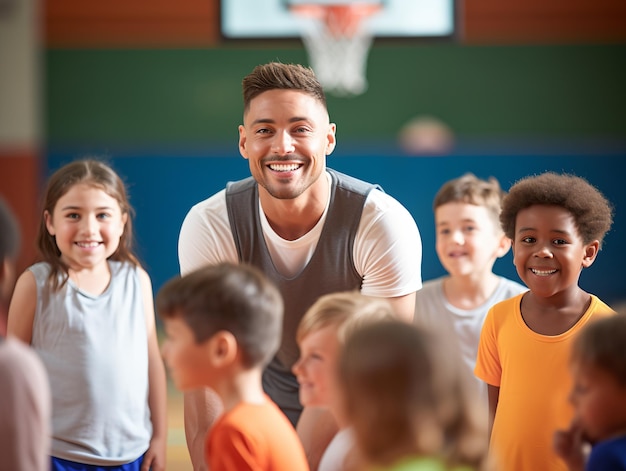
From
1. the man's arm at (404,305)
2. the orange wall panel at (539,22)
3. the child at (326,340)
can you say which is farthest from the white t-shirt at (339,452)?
the orange wall panel at (539,22)

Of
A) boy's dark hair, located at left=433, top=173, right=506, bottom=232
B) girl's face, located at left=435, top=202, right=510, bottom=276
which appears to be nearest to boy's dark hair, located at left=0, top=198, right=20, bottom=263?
girl's face, located at left=435, top=202, right=510, bottom=276

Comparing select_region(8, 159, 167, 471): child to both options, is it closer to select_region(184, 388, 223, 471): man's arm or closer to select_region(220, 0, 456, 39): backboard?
select_region(184, 388, 223, 471): man's arm

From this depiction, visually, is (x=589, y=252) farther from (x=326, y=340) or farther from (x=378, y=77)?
(x=378, y=77)

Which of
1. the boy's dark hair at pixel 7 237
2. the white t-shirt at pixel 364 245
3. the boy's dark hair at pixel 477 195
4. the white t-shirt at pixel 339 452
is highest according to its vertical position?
the boy's dark hair at pixel 477 195

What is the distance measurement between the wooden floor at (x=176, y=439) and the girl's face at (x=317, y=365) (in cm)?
193

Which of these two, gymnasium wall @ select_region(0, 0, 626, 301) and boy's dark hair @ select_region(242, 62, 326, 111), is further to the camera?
gymnasium wall @ select_region(0, 0, 626, 301)

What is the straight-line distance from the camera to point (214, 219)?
2930 mm

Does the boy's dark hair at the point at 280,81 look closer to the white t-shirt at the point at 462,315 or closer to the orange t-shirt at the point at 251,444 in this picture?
the white t-shirt at the point at 462,315

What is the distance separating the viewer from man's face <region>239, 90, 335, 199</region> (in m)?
2.79

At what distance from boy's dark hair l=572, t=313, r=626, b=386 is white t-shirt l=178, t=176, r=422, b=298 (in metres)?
0.97

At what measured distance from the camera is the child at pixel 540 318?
2.45m

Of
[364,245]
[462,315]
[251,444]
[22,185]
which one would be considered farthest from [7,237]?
[22,185]

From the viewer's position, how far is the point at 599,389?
1824mm

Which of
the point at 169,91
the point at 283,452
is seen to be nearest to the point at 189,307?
the point at 283,452
